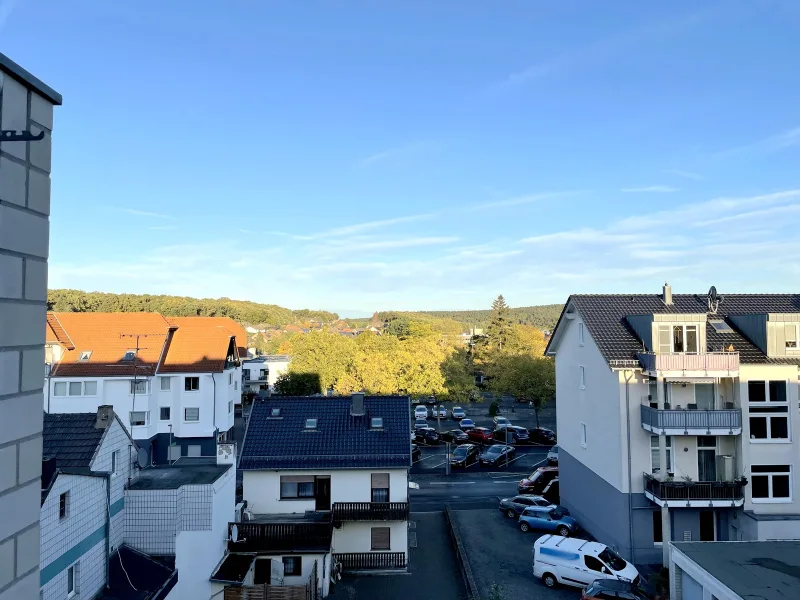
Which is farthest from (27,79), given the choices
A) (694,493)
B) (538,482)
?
(538,482)

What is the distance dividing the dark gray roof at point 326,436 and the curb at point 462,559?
3848 millimetres

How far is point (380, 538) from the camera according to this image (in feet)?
72.8

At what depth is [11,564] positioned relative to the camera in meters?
3.53

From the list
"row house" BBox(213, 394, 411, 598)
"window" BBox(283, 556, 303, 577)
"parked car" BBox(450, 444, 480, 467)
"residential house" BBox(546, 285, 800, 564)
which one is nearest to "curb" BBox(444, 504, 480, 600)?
"row house" BBox(213, 394, 411, 598)

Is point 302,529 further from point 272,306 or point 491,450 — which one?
point 272,306

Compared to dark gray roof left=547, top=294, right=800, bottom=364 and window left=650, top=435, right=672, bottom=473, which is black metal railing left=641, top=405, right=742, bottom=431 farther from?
dark gray roof left=547, top=294, right=800, bottom=364

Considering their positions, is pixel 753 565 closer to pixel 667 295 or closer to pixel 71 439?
pixel 667 295

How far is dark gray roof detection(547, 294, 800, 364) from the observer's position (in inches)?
871

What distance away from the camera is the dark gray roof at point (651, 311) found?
22125 millimetres

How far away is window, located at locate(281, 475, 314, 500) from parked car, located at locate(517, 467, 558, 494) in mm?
12733

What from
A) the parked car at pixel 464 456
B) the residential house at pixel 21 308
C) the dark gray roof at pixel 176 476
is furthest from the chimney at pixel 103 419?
the parked car at pixel 464 456

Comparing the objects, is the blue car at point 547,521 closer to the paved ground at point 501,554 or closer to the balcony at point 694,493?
the paved ground at point 501,554

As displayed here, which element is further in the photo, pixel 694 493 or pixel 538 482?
pixel 538 482

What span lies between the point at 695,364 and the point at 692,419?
203cm
